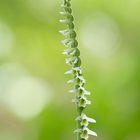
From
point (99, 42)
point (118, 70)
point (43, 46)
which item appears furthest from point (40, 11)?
point (118, 70)

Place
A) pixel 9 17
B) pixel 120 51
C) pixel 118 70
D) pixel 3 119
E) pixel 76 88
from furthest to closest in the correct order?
1. pixel 9 17
2. pixel 3 119
3. pixel 120 51
4. pixel 118 70
5. pixel 76 88

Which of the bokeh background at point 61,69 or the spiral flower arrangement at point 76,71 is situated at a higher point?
the bokeh background at point 61,69

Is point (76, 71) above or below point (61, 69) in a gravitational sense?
below

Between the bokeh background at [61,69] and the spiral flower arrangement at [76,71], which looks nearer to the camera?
the spiral flower arrangement at [76,71]

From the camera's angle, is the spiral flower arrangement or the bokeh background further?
the bokeh background

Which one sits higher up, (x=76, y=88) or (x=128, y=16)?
(x=128, y=16)

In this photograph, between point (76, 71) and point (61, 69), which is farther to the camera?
point (61, 69)

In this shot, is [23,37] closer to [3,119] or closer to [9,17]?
[9,17]

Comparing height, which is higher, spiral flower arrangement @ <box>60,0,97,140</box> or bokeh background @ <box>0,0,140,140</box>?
bokeh background @ <box>0,0,140,140</box>
